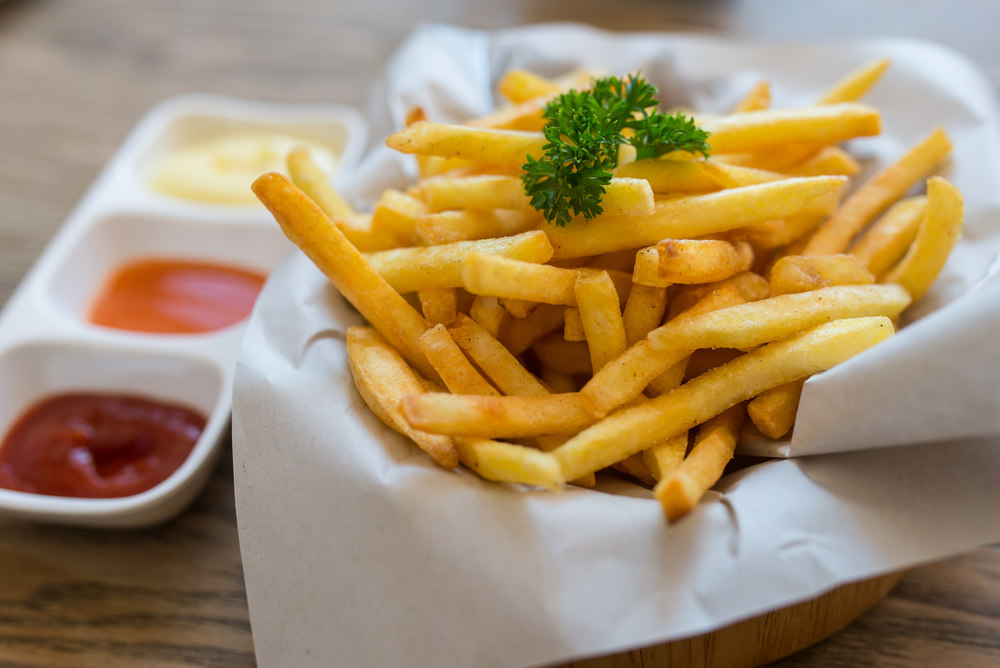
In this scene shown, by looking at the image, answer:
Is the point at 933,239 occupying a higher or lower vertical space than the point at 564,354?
higher

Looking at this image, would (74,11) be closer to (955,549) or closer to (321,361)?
(321,361)

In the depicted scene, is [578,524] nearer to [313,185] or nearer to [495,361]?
[495,361]

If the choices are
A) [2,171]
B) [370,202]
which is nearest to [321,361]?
[370,202]

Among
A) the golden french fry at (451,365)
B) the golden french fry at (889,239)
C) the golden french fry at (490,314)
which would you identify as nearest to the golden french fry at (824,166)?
the golden french fry at (889,239)

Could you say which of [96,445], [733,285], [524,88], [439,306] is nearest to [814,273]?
[733,285]

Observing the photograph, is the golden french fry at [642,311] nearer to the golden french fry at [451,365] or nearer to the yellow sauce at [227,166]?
the golden french fry at [451,365]

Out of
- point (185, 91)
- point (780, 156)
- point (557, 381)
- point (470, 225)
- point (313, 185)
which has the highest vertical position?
point (780, 156)
